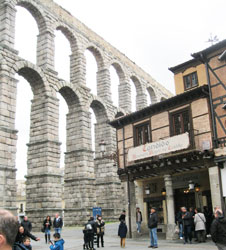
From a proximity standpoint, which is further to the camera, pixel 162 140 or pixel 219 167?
pixel 162 140

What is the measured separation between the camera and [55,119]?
1021 inches

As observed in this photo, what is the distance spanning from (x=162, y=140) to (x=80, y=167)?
1308 cm

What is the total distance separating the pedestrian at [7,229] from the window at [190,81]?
18.3 metres

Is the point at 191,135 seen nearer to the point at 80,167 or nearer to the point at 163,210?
the point at 163,210

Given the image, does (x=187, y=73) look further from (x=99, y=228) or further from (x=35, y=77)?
(x=35, y=77)

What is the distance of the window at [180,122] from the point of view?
1688 cm

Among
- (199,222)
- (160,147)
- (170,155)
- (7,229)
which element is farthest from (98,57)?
(7,229)

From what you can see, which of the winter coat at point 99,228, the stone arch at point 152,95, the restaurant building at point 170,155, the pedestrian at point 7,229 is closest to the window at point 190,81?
the restaurant building at point 170,155

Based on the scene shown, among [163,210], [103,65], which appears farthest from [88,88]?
[163,210]

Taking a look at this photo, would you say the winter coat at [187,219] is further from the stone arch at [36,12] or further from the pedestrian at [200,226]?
the stone arch at [36,12]

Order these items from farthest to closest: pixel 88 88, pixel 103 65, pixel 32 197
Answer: pixel 103 65 → pixel 88 88 → pixel 32 197

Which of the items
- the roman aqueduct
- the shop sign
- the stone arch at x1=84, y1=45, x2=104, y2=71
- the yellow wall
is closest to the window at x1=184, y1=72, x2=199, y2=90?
the yellow wall

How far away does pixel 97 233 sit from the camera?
15438 millimetres

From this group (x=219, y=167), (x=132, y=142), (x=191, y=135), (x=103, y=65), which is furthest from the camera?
(x=103, y=65)
